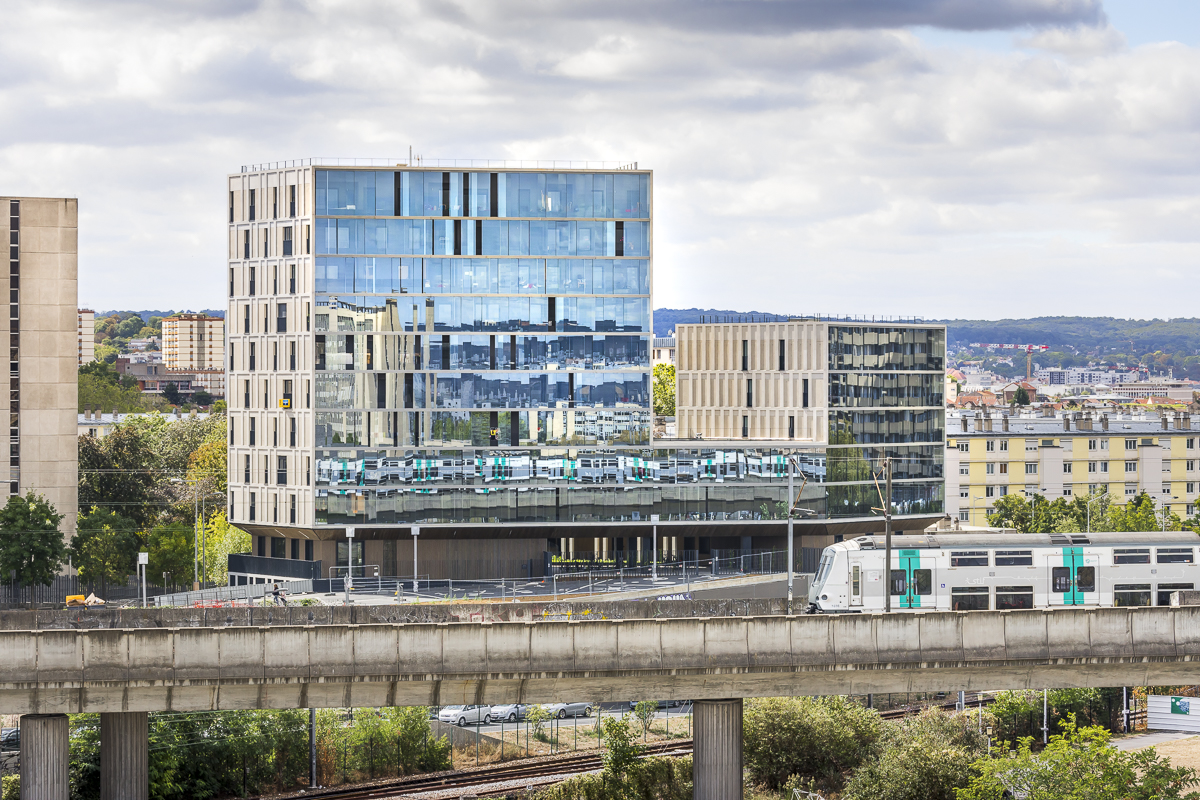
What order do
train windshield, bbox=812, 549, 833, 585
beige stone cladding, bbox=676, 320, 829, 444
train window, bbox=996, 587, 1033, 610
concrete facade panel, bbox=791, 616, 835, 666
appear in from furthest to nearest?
beige stone cladding, bbox=676, 320, 829, 444 < train window, bbox=996, 587, 1033, 610 < train windshield, bbox=812, 549, 833, 585 < concrete facade panel, bbox=791, 616, 835, 666

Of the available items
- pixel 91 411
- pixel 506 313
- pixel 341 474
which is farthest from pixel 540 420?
pixel 91 411

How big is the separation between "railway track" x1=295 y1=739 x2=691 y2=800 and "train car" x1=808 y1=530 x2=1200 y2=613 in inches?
430

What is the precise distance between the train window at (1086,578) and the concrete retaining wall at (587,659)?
1157 centimetres

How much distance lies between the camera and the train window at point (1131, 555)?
60.0 m

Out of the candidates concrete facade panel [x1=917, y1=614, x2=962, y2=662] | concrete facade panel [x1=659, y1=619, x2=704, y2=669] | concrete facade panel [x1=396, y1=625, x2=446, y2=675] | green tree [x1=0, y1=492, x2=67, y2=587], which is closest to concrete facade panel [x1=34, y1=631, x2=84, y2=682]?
concrete facade panel [x1=396, y1=625, x2=446, y2=675]

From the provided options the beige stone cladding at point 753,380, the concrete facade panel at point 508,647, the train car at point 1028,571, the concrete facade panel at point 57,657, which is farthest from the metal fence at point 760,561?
the concrete facade panel at point 57,657

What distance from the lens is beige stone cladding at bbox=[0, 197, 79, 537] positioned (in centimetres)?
10194

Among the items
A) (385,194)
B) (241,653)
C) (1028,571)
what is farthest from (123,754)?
(385,194)

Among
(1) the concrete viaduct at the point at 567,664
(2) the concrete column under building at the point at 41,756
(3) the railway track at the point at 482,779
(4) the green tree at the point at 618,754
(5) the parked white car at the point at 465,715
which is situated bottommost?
(3) the railway track at the point at 482,779

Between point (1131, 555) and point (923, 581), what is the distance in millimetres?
8557

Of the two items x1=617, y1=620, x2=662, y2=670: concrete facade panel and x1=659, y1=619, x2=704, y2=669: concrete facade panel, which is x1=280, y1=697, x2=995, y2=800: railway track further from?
x1=659, y1=619, x2=704, y2=669: concrete facade panel

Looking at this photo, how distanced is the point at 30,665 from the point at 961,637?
28153mm

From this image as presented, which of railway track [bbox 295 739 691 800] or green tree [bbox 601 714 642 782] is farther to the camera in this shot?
railway track [bbox 295 739 691 800]

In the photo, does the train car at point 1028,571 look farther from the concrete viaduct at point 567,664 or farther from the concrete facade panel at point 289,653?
the concrete facade panel at point 289,653
